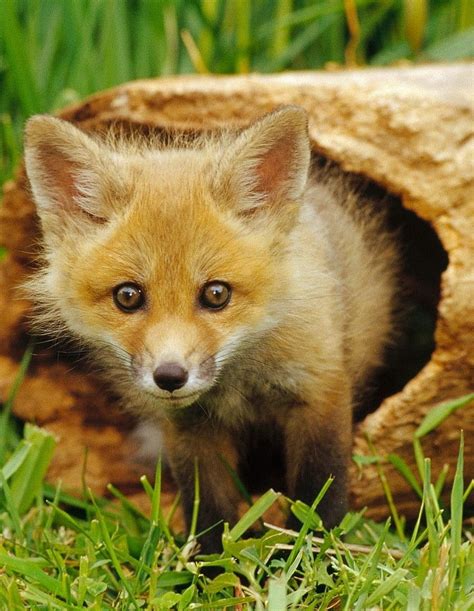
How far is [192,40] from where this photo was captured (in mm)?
5125

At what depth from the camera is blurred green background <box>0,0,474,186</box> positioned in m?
4.79

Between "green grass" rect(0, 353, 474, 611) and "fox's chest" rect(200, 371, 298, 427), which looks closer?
"green grass" rect(0, 353, 474, 611)

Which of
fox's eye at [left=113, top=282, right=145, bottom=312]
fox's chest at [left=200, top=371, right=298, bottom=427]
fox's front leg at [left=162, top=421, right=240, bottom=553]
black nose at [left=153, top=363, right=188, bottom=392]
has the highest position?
fox's eye at [left=113, top=282, right=145, bottom=312]

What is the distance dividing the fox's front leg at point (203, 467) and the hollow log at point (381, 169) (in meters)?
0.47

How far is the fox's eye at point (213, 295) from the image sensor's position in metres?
2.60

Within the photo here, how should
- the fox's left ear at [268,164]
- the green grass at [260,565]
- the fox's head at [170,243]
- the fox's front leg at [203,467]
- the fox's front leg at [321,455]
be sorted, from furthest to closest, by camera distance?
1. the fox's front leg at [203,467]
2. the fox's front leg at [321,455]
3. the fox's left ear at [268,164]
4. the fox's head at [170,243]
5. the green grass at [260,565]

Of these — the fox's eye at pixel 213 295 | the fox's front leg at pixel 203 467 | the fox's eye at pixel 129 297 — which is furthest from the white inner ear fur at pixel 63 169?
the fox's front leg at pixel 203 467

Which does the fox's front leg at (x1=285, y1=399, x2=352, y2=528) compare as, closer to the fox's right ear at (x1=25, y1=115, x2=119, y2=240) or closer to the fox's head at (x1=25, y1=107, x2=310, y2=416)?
the fox's head at (x1=25, y1=107, x2=310, y2=416)

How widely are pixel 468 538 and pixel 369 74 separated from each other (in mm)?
1773

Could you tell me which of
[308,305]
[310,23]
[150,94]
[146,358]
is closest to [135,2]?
[310,23]

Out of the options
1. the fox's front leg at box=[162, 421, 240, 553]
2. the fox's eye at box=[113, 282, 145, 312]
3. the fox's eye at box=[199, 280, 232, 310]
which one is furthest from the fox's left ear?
the fox's front leg at box=[162, 421, 240, 553]

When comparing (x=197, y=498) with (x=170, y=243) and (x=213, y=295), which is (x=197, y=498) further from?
(x=170, y=243)

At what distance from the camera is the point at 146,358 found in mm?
2498

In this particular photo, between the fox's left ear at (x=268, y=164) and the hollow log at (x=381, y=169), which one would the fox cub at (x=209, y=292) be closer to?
the fox's left ear at (x=268, y=164)
